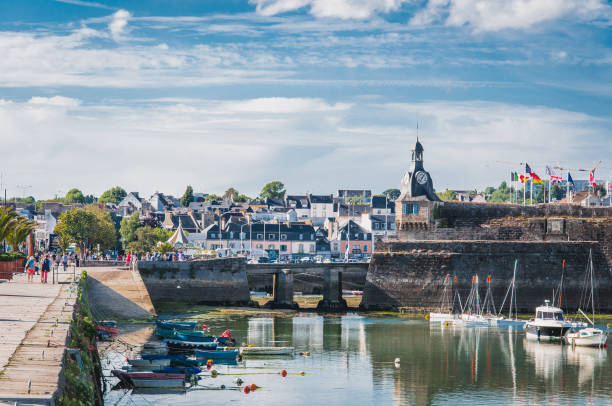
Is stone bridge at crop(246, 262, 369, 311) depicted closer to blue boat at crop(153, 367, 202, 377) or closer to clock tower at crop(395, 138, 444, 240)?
clock tower at crop(395, 138, 444, 240)

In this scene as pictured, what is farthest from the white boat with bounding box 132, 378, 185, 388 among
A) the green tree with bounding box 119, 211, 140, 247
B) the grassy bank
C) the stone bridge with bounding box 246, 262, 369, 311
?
the green tree with bounding box 119, 211, 140, 247

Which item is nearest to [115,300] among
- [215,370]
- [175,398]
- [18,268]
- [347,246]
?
[18,268]

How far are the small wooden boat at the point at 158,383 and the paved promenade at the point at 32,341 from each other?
3.61m

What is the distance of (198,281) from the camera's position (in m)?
64.9

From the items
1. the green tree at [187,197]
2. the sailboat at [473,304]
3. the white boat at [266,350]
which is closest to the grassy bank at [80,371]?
the white boat at [266,350]

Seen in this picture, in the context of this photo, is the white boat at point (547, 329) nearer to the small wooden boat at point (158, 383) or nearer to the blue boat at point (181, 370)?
the blue boat at point (181, 370)

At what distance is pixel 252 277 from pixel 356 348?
93.4 feet

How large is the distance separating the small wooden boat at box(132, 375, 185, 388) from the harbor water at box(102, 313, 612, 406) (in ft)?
1.33

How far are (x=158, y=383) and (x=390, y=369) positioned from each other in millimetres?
11696

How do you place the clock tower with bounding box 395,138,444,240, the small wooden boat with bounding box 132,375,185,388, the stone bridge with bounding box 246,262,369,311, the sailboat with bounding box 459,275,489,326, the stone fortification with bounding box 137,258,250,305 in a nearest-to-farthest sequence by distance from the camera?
the small wooden boat with bounding box 132,375,185,388 < the sailboat with bounding box 459,275,489,326 < the stone fortification with bounding box 137,258,250,305 < the stone bridge with bounding box 246,262,369,311 < the clock tower with bounding box 395,138,444,240

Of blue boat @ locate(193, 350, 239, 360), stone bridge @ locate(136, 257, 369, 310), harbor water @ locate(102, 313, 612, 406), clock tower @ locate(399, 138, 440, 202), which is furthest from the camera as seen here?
clock tower @ locate(399, 138, 440, 202)

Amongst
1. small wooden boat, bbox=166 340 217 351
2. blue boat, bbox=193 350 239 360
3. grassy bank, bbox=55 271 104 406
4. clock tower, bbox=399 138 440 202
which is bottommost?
blue boat, bbox=193 350 239 360

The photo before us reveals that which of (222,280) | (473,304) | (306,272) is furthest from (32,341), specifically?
(306,272)

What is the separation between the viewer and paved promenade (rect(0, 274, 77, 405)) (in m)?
18.0
